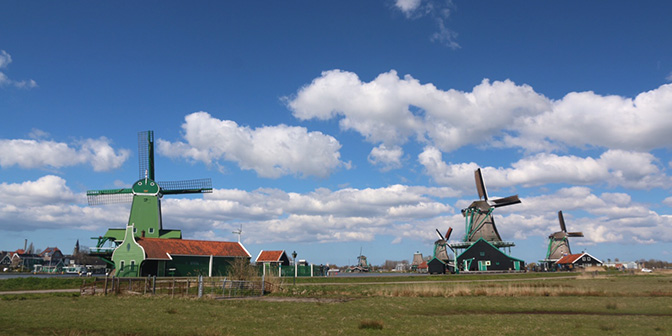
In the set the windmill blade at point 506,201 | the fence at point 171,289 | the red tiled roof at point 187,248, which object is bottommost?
the fence at point 171,289

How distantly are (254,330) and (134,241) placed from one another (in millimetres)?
51619

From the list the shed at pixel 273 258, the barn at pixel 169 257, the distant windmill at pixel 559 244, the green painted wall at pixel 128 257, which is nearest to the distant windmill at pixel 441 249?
the distant windmill at pixel 559 244

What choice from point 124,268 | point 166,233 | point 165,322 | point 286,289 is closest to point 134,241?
point 124,268

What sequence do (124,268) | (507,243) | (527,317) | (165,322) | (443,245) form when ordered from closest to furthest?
(165,322) → (527,317) → (124,268) → (507,243) → (443,245)

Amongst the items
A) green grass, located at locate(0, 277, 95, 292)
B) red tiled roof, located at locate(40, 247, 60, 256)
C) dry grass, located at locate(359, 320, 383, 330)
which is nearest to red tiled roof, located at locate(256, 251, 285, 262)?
green grass, located at locate(0, 277, 95, 292)

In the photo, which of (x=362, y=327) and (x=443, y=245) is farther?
(x=443, y=245)

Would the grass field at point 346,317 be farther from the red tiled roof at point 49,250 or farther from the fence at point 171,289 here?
the red tiled roof at point 49,250

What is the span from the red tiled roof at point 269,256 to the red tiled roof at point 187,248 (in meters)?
7.70

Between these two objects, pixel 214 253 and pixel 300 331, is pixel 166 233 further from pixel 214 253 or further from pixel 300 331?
pixel 300 331

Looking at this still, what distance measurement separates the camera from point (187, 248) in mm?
68812

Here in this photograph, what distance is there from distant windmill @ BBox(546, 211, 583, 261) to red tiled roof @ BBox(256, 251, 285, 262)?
84730mm

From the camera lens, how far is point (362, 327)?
18.8 metres

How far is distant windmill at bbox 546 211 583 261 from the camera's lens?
12644 centimetres

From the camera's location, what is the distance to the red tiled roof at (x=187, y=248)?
64.1m
